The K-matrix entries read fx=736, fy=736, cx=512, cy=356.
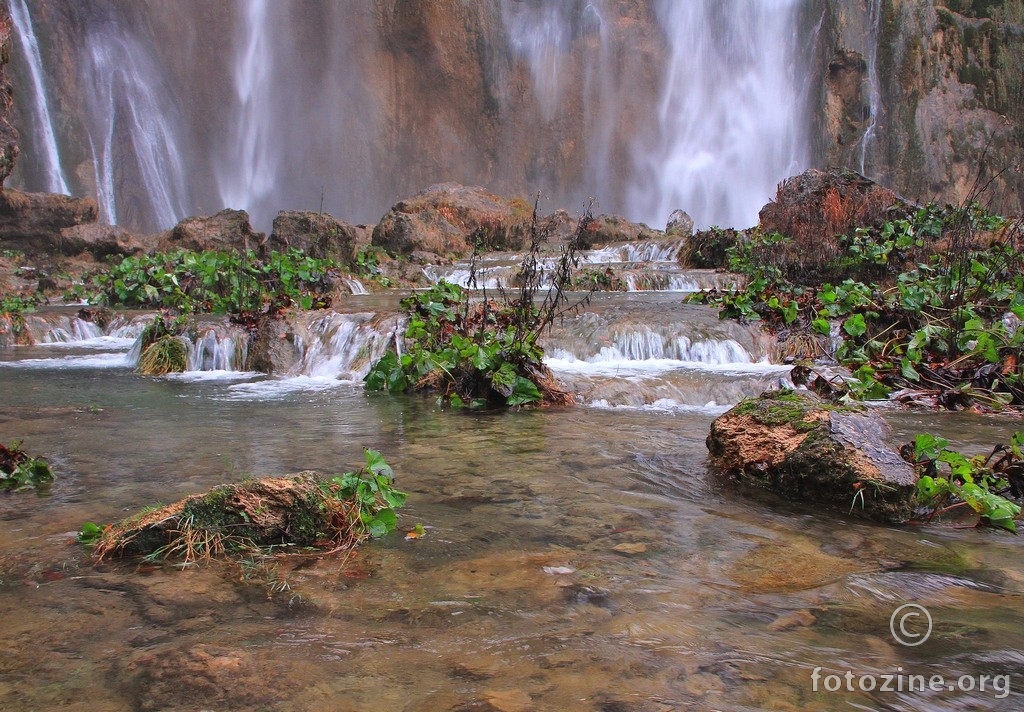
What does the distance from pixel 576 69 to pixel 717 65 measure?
5287 millimetres

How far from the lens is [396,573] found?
2418 millimetres

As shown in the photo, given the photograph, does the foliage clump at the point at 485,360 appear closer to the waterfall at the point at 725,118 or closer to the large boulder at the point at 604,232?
the large boulder at the point at 604,232

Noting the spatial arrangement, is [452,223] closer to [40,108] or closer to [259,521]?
[40,108]

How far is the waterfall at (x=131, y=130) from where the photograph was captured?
75.2ft

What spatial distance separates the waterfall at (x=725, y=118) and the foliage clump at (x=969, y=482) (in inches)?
896

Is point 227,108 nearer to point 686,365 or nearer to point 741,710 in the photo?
point 686,365

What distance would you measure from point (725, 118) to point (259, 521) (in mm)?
26246

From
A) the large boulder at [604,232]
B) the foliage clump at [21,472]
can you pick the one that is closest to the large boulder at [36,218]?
the large boulder at [604,232]

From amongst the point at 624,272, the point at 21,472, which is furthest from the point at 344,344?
the point at 624,272

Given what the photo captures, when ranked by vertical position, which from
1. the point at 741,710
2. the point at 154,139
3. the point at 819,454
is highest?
the point at 154,139

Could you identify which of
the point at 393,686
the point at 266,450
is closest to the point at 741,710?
the point at 393,686

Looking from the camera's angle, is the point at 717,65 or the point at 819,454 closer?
the point at 819,454

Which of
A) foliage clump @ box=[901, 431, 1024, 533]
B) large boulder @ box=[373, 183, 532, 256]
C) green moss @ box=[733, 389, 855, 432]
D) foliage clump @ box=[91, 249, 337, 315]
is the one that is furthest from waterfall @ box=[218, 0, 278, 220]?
foliage clump @ box=[901, 431, 1024, 533]

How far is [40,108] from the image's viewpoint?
71.6ft
